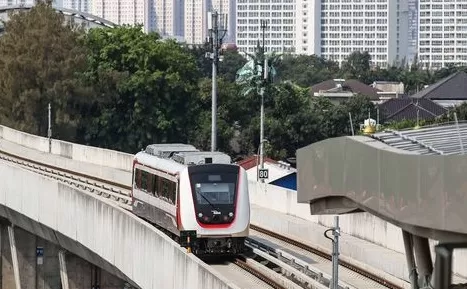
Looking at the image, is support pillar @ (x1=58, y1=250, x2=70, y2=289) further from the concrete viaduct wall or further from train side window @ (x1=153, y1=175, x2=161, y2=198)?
train side window @ (x1=153, y1=175, x2=161, y2=198)

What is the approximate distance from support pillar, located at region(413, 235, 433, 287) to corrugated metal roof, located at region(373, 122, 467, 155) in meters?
1.26

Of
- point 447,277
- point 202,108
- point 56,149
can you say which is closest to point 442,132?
point 447,277

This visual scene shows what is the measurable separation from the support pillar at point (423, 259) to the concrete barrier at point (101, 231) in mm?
7681

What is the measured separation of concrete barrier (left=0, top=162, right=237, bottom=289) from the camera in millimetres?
27484

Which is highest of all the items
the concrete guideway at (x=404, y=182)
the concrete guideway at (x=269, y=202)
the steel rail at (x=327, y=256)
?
the concrete guideway at (x=404, y=182)

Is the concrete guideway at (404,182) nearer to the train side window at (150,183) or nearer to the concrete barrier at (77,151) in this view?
the train side window at (150,183)

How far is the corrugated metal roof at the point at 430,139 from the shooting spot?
549 inches

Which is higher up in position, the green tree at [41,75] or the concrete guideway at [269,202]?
the green tree at [41,75]

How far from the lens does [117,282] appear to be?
45.5 m

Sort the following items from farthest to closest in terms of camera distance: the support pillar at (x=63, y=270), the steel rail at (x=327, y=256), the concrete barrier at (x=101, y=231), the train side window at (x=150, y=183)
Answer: the support pillar at (x=63, y=270) < the train side window at (x=150, y=183) < the steel rail at (x=327, y=256) < the concrete barrier at (x=101, y=231)

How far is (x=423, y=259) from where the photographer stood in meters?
15.7

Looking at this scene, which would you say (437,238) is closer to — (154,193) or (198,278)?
(198,278)

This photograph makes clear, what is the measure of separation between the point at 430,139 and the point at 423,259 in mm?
1669

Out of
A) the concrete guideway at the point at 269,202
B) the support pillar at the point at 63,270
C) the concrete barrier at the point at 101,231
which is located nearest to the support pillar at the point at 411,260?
the concrete barrier at the point at 101,231
